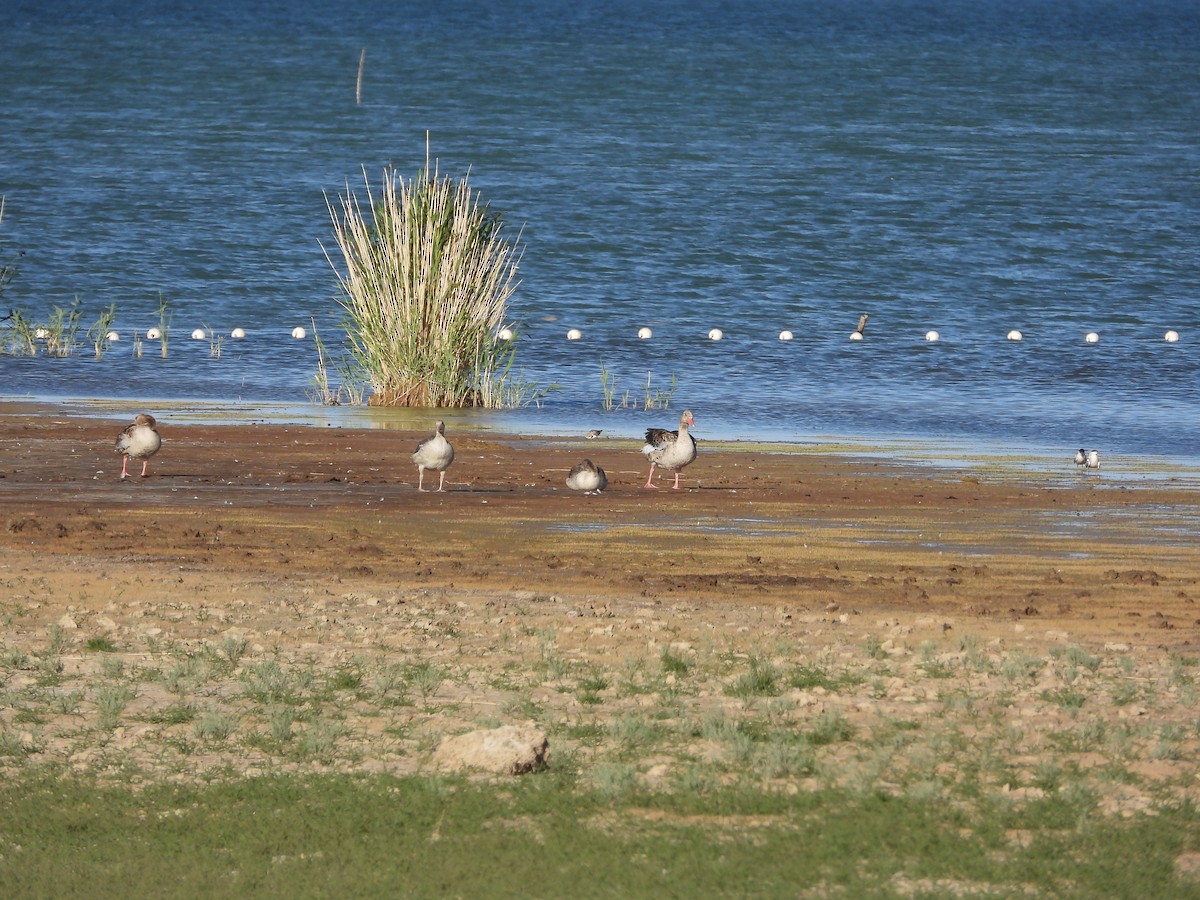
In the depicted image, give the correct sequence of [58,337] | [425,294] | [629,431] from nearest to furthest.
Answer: [629,431] → [425,294] → [58,337]

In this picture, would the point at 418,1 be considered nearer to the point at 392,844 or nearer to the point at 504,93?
the point at 504,93

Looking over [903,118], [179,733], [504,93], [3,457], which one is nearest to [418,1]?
[504,93]

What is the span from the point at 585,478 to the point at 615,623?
5.33m

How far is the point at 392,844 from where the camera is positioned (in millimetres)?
8398

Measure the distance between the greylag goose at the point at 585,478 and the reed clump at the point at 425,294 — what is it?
8.50 metres

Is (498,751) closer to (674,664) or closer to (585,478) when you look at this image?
(674,664)

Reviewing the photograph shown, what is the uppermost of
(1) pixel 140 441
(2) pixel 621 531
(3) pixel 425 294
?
(3) pixel 425 294

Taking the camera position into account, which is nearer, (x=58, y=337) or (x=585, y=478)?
(x=585, y=478)

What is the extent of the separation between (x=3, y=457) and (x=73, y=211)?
114ft

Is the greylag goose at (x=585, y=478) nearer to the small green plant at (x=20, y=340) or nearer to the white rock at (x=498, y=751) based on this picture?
the white rock at (x=498, y=751)

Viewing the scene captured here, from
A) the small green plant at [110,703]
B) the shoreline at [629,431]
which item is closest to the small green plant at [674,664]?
the small green plant at [110,703]

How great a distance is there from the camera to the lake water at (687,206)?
101ft

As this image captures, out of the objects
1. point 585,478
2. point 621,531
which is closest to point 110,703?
point 621,531

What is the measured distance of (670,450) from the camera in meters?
18.4
